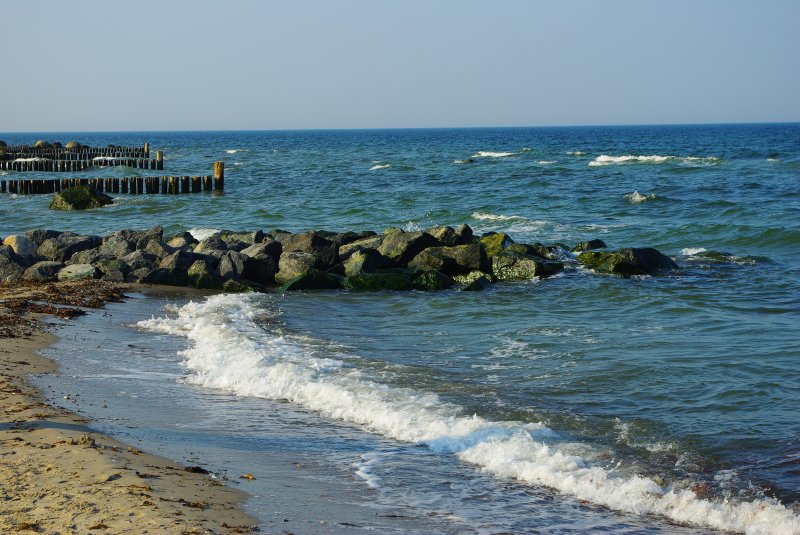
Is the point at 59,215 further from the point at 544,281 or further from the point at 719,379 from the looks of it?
the point at 719,379

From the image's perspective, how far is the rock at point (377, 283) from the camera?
17953mm

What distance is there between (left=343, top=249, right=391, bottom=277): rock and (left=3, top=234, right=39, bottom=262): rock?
6900 mm

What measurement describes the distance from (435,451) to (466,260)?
36.2 ft

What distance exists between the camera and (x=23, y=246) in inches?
763

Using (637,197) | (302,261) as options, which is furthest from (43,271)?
(637,197)

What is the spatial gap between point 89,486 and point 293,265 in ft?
41.5

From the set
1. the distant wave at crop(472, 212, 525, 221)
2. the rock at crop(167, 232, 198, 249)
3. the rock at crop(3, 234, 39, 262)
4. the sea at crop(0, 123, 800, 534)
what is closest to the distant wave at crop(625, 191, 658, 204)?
the distant wave at crop(472, 212, 525, 221)

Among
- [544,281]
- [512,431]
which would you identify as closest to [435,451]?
[512,431]

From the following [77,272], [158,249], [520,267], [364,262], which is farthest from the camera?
[158,249]

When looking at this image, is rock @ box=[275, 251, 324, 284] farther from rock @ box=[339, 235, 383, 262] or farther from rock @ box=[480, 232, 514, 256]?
rock @ box=[480, 232, 514, 256]

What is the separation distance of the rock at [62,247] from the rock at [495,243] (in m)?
9.35

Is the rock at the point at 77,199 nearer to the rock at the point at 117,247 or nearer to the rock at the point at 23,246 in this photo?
the rock at the point at 117,247

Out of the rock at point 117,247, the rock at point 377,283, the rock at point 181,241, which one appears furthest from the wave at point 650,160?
the rock at point 117,247

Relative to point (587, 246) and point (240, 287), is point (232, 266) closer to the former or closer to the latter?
point (240, 287)
